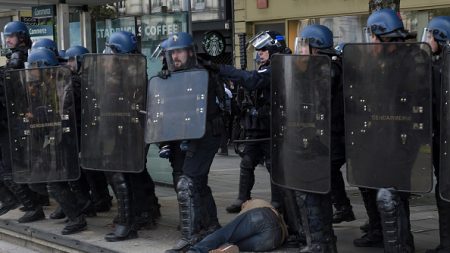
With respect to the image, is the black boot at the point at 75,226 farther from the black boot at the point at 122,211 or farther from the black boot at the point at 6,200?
the black boot at the point at 6,200

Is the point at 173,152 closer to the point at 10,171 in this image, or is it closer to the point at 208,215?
the point at 208,215

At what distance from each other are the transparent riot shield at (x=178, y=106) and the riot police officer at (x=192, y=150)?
0.31ft

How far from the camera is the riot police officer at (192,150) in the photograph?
5922 mm

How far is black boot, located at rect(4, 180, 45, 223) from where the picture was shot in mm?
7879

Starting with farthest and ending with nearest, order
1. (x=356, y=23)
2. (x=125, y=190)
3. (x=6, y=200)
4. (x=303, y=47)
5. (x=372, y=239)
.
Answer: (x=356, y=23) < (x=6, y=200) < (x=125, y=190) < (x=372, y=239) < (x=303, y=47)

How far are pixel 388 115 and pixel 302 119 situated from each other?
2.42 ft

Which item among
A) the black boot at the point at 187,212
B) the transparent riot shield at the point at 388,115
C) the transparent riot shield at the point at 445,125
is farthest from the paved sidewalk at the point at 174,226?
the transparent riot shield at the point at 445,125

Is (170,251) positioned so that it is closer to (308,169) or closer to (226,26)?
(308,169)

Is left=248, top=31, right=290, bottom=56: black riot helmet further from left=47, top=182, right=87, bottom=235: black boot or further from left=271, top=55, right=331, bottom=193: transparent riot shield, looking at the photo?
left=47, top=182, right=87, bottom=235: black boot

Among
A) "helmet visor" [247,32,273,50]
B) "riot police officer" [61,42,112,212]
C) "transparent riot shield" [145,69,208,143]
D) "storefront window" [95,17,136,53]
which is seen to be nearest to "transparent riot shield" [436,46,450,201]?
"transparent riot shield" [145,69,208,143]

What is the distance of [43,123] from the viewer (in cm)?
707

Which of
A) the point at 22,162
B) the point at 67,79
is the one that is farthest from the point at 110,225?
the point at 67,79

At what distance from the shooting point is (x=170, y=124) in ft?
19.4

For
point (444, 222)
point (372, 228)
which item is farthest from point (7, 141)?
point (444, 222)
